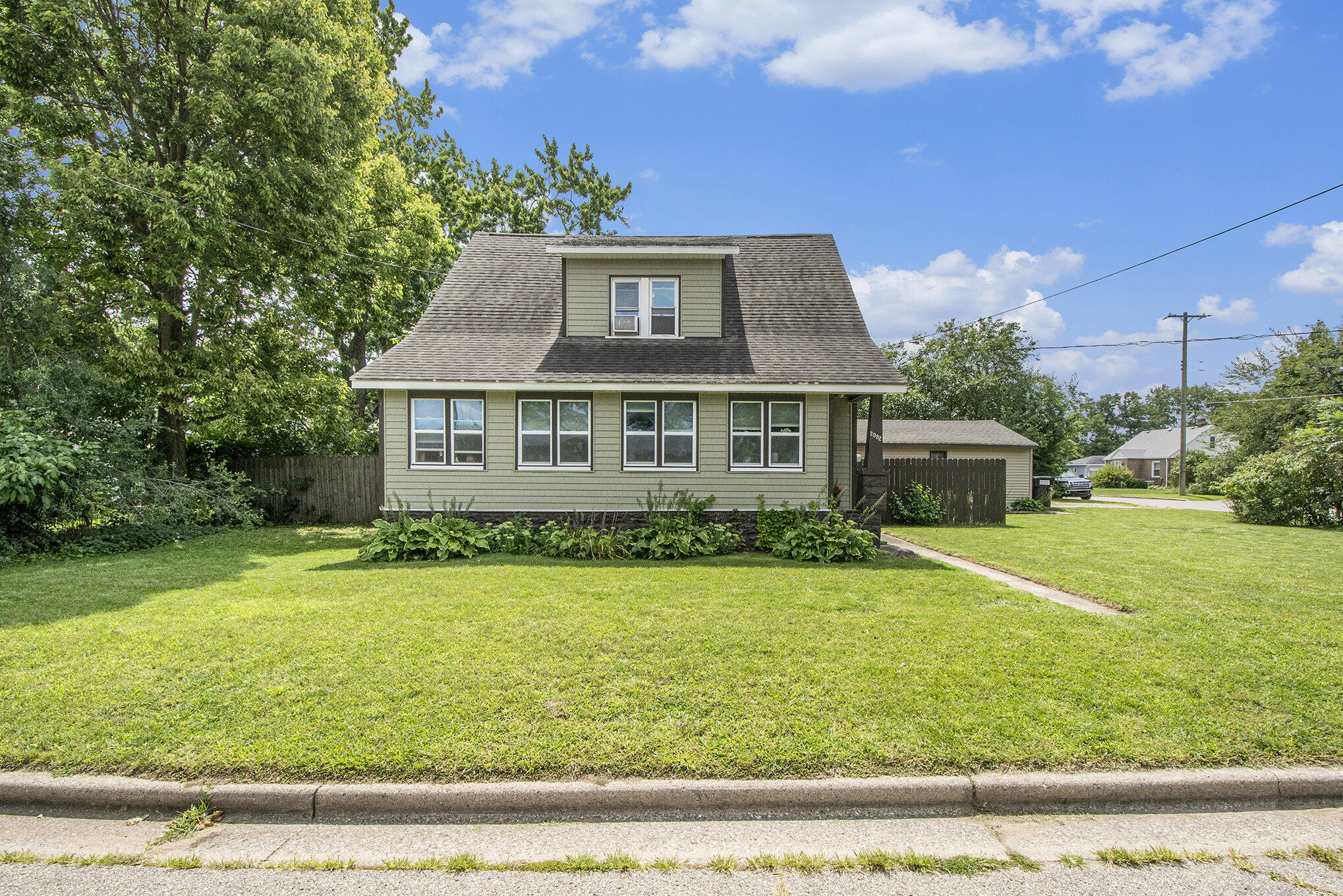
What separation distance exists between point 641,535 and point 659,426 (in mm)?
2432

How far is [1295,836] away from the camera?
329cm

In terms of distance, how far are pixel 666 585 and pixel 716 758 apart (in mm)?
4647

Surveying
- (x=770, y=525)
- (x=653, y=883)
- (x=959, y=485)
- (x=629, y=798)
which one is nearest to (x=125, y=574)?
(x=629, y=798)

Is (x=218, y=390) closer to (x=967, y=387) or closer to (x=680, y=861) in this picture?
(x=680, y=861)

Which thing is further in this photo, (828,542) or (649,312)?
(649,312)

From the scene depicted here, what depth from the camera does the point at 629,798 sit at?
11.3 ft

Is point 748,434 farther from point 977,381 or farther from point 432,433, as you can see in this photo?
point 977,381

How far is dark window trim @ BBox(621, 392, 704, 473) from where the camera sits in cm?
1245

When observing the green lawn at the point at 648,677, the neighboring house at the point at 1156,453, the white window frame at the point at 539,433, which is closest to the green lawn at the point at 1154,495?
the neighboring house at the point at 1156,453

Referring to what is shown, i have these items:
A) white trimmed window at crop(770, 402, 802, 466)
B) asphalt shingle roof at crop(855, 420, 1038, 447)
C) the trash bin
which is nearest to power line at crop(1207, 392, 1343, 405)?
the trash bin

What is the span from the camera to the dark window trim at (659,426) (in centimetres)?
1245

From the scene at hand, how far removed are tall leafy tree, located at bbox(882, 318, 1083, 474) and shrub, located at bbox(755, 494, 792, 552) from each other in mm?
22354

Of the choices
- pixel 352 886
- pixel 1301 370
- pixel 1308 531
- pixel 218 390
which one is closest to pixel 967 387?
pixel 1301 370

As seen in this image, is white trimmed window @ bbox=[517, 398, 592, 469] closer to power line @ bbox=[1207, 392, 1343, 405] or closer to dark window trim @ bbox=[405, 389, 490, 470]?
dark window trim @ bbox=[405, 389, 490, 470]
